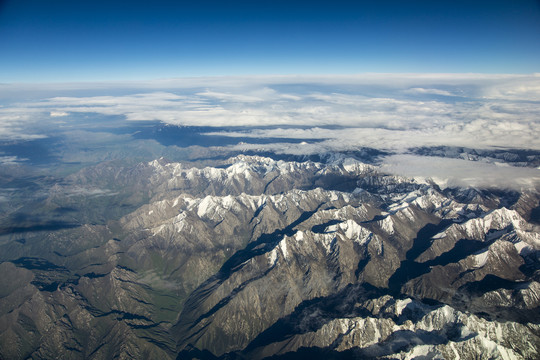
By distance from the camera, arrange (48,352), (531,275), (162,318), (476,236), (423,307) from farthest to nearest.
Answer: (476,236), (162,318), (531,275), (48,352), (423,307)

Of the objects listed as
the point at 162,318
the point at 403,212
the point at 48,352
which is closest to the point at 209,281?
the point at 162,318

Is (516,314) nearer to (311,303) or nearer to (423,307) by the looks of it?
(423,307)

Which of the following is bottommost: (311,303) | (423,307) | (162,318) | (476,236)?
(162,318)

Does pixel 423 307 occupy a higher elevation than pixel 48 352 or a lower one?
higher

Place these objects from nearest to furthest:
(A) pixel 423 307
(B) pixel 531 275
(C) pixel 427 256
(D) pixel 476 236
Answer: (A) pixel 423 307
(B) pixel 531 275
(C) pixel 427 256
(D) pixel 476 236

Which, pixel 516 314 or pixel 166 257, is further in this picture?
pixel 166 257

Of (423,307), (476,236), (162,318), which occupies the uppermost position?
(423,307)

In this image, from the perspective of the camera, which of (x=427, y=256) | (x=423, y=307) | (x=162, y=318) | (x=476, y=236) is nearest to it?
(x=423, y=307)

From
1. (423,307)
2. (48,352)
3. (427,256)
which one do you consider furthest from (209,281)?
(427,256)

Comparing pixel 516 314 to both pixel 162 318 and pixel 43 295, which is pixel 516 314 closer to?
pixel 162 318
